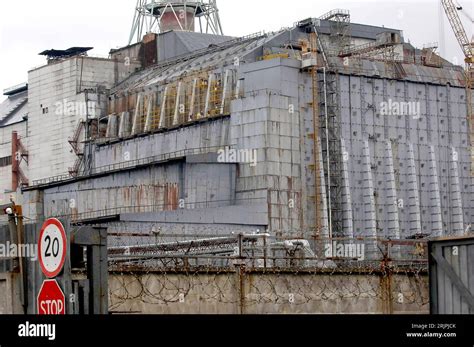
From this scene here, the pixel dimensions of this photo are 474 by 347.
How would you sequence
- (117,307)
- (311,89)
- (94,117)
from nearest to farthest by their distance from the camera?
1. (117,307)
2. (311,89)
3. (94,117)

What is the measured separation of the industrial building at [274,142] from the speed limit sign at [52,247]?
62382 mm

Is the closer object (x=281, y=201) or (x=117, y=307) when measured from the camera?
(x=117, y=307)

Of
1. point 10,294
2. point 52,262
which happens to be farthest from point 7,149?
point 52,262

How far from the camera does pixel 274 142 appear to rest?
95.8m

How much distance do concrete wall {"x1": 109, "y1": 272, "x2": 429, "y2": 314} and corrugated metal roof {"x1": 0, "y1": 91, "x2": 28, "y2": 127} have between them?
9301 cm

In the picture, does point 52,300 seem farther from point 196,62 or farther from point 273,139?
point 196,62

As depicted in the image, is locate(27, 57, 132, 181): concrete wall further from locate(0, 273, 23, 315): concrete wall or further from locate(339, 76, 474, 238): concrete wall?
locate(0, 273, 23, 315): concrete wall

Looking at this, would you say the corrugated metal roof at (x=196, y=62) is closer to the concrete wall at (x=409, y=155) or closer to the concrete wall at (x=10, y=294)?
the concrete wall at (x=409, y=155)

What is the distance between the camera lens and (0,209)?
88.7 feet

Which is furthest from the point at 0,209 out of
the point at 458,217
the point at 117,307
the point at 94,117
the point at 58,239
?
the point at 94,117

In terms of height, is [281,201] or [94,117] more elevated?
[94,117]

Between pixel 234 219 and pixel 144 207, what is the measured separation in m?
12.3

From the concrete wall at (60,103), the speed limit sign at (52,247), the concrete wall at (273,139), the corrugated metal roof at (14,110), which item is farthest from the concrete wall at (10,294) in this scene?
the corrugated metal roof at (14,110)
